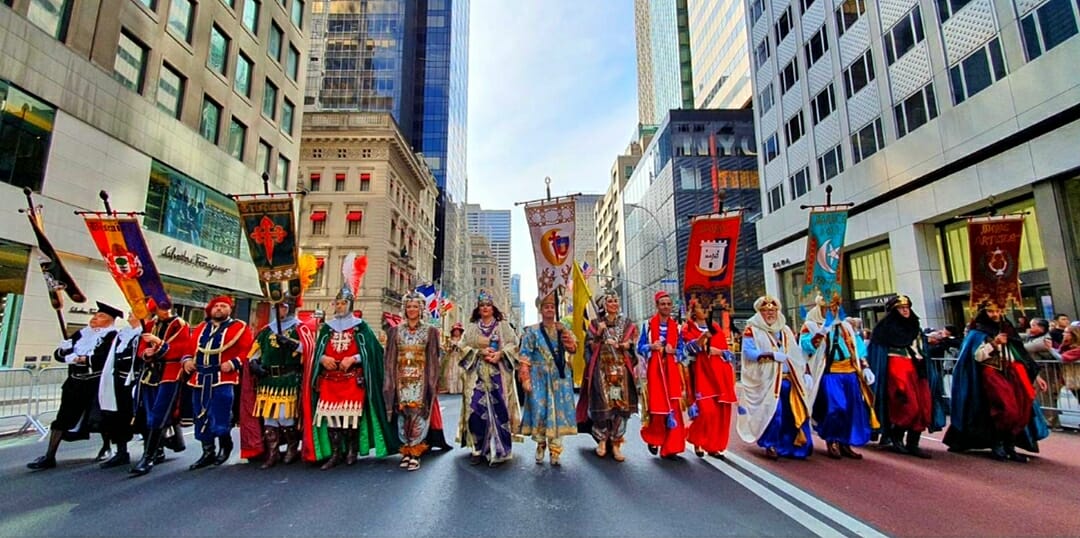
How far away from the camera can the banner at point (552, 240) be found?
260 inches

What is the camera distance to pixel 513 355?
19.0 feet

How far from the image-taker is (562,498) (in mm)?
4199

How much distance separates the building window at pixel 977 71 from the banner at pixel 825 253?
11.6 metres

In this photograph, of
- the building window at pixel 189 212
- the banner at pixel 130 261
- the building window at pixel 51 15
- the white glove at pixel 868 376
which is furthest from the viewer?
the building window at pixel 189 212

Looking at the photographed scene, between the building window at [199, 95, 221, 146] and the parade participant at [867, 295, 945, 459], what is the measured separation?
21.9 metres

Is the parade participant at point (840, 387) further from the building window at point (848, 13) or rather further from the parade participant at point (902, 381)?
the building window at point (848, 13)

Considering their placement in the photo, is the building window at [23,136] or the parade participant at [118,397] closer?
the parade participant at [118,397]

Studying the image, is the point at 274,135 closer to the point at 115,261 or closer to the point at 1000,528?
the point at 115,261

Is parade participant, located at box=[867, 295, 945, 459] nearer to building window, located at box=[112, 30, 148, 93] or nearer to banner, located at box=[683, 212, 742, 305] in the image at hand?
banner, located at box=[683, 212, 742, 305]

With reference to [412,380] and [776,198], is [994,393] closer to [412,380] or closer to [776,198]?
[412,380]

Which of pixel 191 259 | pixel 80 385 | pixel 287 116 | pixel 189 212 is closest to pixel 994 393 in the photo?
pixel 80 385

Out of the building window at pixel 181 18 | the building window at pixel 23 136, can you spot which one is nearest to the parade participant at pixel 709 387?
the building window at pixel 23 136

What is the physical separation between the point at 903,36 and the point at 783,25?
9878mm

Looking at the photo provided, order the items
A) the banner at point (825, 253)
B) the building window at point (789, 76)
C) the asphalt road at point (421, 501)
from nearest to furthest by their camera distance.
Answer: the asphalt road at point (421, 501) < the banner at point (825, 253) < the building window at point (789, 76)
